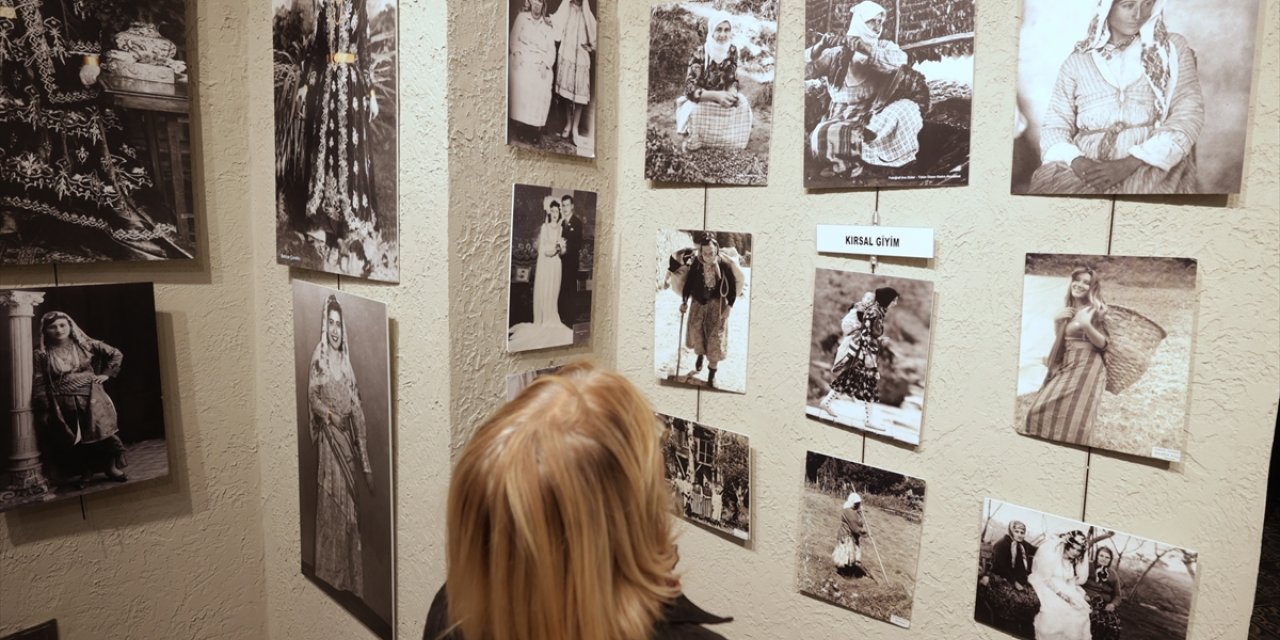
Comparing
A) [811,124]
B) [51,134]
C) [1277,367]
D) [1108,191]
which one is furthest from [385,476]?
[1277,367]

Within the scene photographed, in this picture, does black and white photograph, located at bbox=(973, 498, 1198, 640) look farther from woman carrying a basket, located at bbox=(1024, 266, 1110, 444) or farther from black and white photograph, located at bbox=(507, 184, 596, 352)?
black and white photograph, located at bbox=(507, 184, 596, 352)

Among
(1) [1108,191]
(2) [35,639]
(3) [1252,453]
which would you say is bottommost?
(2) [35,639]

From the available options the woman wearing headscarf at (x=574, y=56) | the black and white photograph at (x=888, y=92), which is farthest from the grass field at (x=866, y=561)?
the woman wearing headscarf at (x=574, y=56)

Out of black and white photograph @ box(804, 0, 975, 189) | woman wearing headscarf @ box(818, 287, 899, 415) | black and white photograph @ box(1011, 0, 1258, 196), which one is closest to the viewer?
black and white photograph @ box(1011, 0, 1258, 196)

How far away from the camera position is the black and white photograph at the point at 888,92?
45.6 inches

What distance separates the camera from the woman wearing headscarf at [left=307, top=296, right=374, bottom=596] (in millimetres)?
1583

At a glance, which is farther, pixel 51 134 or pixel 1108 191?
pixel 51 134

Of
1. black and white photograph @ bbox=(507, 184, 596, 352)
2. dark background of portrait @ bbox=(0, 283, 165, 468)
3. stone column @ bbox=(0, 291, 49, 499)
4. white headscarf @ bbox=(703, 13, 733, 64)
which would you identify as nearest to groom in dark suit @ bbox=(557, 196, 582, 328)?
black and white photograph @ bbox=(507, 184, 596, 352)

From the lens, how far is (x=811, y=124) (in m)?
1.33

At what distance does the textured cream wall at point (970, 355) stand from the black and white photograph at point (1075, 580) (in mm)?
23

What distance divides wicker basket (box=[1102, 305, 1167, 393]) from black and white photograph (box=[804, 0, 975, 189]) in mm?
315

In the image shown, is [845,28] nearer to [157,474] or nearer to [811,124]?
[811,124]

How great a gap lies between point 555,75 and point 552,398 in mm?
960

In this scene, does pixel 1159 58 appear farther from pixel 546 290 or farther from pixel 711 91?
pixel 546 290
